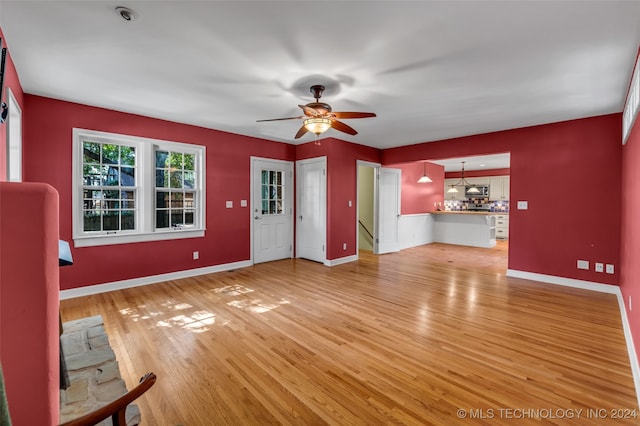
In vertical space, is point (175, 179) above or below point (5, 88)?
below

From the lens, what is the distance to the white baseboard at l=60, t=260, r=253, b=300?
385 cm

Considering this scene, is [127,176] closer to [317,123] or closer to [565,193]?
[317,123]

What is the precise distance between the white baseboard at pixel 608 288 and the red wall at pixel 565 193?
0.07 metres

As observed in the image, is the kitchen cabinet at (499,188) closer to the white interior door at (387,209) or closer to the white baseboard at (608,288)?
the white interior door at (387,209)

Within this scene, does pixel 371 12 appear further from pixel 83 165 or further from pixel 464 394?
pixel 83 165

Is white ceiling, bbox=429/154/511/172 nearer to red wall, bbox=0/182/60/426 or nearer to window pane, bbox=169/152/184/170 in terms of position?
window pane, bbox=169/152/184/170

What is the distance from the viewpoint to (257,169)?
5801mm

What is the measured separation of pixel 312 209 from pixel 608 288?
4.77m

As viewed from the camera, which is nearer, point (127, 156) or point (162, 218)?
point (127, 156)

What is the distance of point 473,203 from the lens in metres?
10.8

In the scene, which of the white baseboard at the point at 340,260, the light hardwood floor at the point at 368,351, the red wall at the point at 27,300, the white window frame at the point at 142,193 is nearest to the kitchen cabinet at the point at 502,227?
the light hardwood floor at the point at 368,351

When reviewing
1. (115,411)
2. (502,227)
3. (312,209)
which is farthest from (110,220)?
(502,227)

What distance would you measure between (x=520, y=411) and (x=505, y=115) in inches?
149

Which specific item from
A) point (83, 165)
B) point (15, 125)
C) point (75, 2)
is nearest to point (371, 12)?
point (75, 2)
